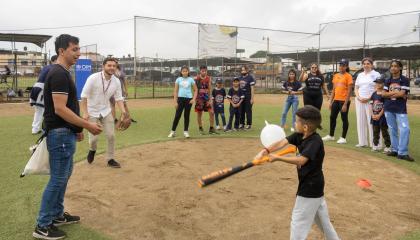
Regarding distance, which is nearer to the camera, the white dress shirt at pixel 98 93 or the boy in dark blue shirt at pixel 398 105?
the white dress shirt at pixel 98 93

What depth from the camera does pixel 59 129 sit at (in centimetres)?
387

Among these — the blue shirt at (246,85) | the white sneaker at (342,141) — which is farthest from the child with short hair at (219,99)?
the white sneaker at (342,141)

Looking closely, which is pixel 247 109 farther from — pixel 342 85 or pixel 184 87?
pixel 342 85

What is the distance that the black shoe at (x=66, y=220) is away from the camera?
4242mm

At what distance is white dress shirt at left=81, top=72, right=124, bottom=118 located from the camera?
645cm

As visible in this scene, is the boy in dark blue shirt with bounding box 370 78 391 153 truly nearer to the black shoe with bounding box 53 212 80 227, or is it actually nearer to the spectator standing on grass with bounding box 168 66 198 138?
the spectator standing on grass with bounding box 168 66 198 138

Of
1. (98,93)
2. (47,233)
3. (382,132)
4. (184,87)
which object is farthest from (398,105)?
(47,233)

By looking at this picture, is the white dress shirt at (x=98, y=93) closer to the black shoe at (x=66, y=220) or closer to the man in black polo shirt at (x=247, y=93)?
the black shoe at (x=66, y=220)

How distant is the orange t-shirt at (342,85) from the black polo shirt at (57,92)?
277 inches

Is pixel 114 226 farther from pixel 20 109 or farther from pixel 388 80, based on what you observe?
pixel 20 109

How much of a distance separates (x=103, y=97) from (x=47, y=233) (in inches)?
126

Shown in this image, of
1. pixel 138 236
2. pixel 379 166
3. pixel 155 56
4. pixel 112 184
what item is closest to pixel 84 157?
pixel 112 184

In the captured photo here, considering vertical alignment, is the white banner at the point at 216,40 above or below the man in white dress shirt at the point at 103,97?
above

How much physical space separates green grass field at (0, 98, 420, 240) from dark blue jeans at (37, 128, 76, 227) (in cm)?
34
